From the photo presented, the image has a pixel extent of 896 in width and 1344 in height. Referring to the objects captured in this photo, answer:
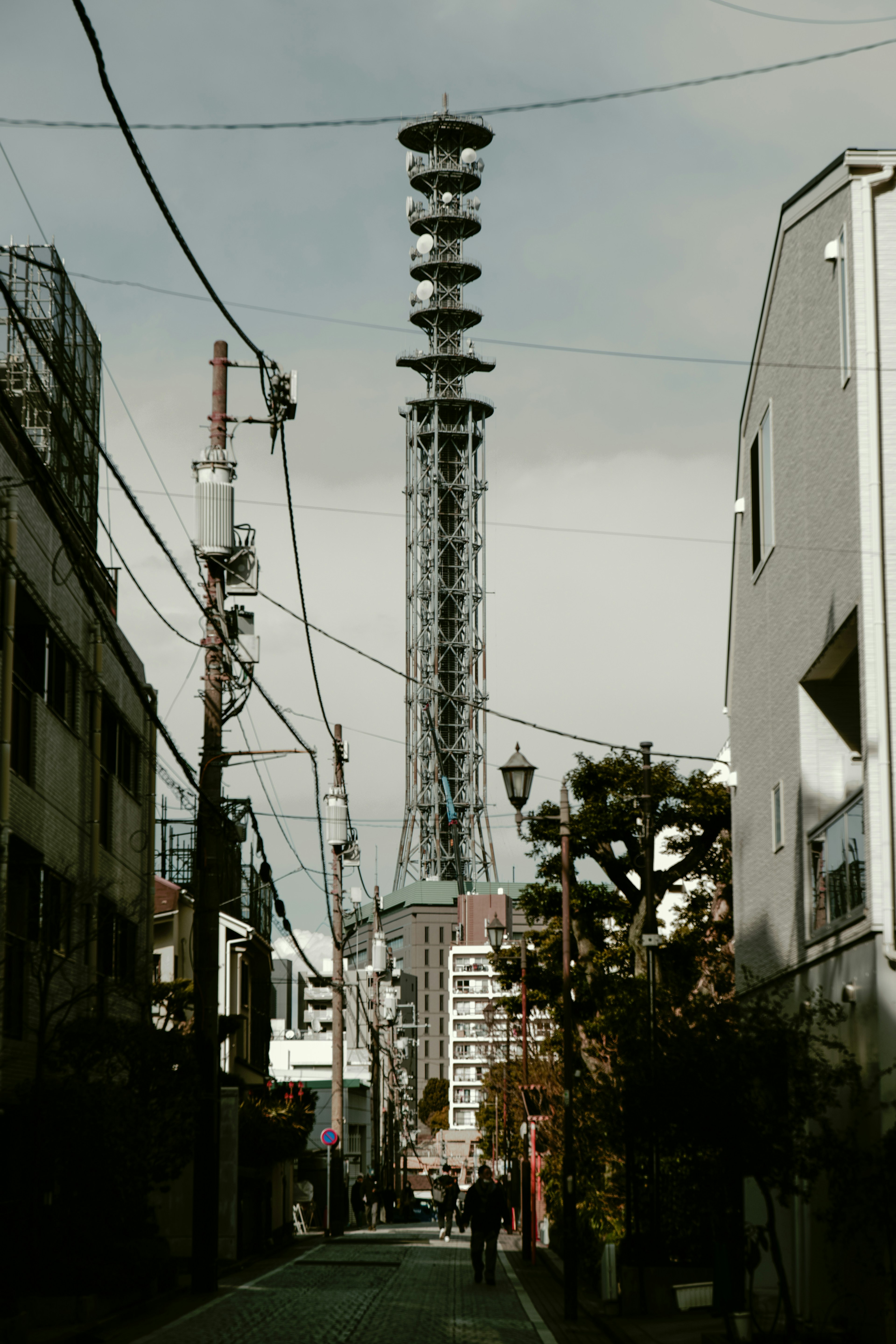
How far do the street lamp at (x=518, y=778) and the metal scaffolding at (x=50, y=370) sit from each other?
7.60 m

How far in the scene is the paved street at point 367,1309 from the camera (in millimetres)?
16797

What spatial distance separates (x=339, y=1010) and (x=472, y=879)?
144 meters

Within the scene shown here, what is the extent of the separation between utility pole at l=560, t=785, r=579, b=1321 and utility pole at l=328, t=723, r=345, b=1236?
55.7ft

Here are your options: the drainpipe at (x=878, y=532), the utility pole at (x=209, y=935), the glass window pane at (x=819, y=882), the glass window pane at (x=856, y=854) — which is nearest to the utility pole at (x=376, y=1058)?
the utility pole at (x=209, y=935)

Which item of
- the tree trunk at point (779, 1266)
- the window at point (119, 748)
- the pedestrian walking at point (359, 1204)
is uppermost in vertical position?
the window at point (119, 748)

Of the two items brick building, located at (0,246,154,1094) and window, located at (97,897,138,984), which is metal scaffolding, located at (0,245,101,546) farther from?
window, located at (97,897,138,984)

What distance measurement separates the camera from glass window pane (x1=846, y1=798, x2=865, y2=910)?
52.7 feet

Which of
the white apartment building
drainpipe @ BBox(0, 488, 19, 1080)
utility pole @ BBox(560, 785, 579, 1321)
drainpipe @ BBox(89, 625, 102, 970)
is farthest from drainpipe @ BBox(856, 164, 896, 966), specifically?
the white apartment building

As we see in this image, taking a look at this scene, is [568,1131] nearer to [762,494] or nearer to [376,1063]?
[762,494]

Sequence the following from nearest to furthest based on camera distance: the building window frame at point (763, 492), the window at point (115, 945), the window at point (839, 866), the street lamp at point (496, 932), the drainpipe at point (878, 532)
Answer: the drainpipe at point (878, 532) → the window at point (839, 866) → the building window frame at point (763, 492) → the window at point (115, 945) → the street lamp at point (496, 932)

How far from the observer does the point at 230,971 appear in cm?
4159

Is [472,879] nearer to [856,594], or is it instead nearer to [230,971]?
[230,971]

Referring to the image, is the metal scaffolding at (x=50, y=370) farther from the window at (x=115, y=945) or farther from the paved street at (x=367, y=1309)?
the paved street at (x=367, y=1309)

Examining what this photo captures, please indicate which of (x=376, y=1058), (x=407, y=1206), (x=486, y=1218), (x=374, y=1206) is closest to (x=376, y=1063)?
(x=376, y=1058)
